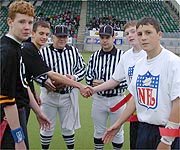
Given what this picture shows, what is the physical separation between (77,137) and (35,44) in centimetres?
213

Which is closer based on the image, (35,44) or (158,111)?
(158,111)

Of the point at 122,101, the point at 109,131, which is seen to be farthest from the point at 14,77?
the point at 122,101

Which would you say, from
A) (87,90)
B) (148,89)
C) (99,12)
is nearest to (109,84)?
(87,90)

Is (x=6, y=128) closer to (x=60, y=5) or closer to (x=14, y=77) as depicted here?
(x=14, y=77)

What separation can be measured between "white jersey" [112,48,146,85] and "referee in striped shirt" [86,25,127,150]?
39 cm

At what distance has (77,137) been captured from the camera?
6102 millimetres

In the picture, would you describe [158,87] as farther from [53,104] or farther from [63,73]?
[53,104]

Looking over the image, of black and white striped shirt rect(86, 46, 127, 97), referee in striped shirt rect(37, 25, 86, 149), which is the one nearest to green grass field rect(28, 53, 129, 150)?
referee in striped shirt rect(37, 25, 86, 149)

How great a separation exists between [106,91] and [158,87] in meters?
1.90

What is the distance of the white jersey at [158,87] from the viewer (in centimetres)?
304

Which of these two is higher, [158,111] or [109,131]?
[158,111]

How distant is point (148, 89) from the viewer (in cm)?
320

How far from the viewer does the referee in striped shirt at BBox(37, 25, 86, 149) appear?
4.91 meters

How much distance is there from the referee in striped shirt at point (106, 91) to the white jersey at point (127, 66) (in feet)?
1.27
